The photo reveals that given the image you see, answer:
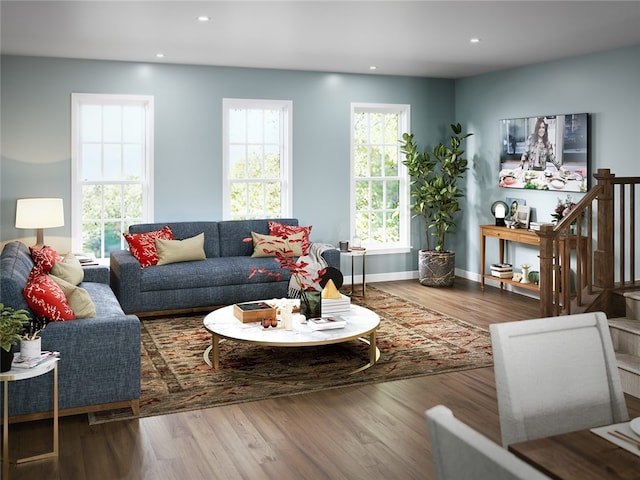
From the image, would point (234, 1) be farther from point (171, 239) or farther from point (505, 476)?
point (505, 476)

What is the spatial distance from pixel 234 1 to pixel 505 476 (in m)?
4.14

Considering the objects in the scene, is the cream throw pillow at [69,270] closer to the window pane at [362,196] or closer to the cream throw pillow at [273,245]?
the cream throw pillow at [273,245]

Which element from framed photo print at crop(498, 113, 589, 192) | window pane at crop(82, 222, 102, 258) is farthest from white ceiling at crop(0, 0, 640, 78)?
window pane at crop(82, 222, 102, 258)

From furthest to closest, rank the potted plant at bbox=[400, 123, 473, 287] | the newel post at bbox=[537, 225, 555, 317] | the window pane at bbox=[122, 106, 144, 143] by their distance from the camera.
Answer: the potted plant at bbox=[400, 123, 473, 287] < the window pane at bbox=[122, 106, 144, 143] < the newel post at bbox=[537, 225, 555, 317]

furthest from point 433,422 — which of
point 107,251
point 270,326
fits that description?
point 107,251

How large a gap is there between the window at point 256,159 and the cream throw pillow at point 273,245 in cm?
70

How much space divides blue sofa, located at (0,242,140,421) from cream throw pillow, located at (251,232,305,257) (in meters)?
3.44

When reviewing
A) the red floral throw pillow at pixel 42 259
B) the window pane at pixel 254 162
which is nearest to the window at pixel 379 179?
the window pane at pixel 254 162

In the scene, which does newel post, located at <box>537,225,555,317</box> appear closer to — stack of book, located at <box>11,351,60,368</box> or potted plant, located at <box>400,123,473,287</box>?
potted plant, located at <box>400,123,473,287</box>

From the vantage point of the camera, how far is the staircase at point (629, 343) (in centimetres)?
439

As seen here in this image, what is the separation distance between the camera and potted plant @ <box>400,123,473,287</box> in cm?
825

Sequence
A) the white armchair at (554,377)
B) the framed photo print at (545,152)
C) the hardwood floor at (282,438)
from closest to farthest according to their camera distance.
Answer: the white armchair at (554,377) < the hardwood floor at (282,438) < the framed photo print at (545,152)

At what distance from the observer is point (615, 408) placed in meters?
2.35

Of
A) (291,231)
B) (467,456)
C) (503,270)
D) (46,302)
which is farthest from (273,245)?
(467,456)
